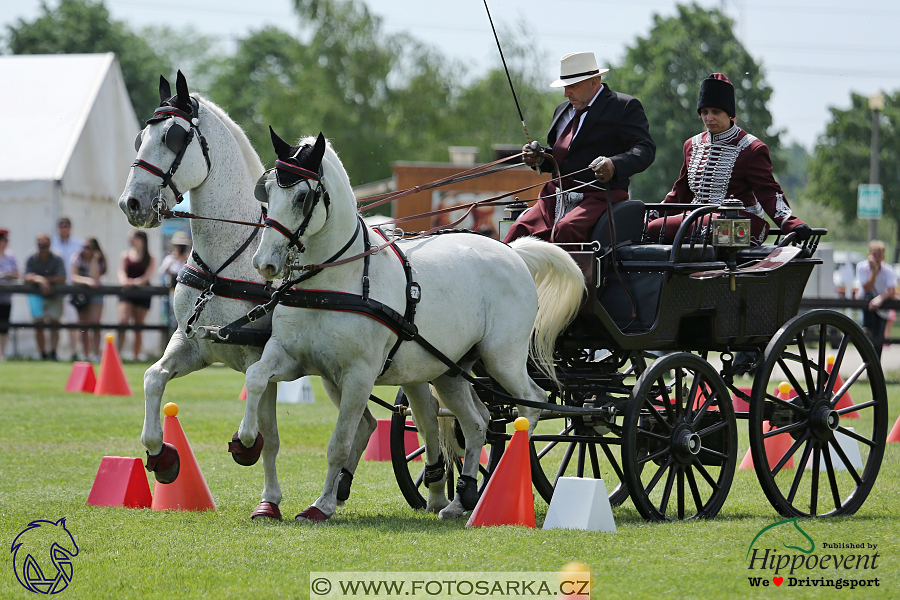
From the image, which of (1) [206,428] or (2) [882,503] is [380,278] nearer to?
(2) [882,503]

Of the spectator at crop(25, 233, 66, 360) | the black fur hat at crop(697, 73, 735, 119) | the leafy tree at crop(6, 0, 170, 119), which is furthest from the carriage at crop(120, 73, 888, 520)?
the leafy tree at crop(6, 0, 170, 119)

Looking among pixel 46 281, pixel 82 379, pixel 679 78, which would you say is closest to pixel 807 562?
pixel 82 379

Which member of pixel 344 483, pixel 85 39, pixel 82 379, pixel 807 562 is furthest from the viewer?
pixel 85 39

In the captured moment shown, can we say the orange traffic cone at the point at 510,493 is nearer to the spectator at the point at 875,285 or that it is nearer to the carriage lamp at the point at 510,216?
the carriage lamp at the point at 510,216

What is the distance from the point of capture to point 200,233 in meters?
6.11

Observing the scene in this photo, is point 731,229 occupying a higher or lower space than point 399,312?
higher

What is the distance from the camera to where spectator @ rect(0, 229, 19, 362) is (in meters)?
17.4

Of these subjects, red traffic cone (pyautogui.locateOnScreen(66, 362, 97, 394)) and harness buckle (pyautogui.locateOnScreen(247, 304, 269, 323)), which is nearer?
harness buckle (pyautogui.locateOnScreen(247, 304, 269, 323))

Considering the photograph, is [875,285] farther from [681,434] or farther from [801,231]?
[681,434]

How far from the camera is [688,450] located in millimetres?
6293

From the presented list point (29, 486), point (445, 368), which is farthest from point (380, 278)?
point (29, 486)

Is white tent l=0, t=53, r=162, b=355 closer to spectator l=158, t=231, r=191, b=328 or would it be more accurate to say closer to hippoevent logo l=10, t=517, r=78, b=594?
spectator l=158, t=231, r=191, b=328

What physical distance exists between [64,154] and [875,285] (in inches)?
516

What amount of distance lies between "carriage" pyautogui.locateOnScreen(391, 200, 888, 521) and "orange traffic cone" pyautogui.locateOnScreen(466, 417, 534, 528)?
0.56m
